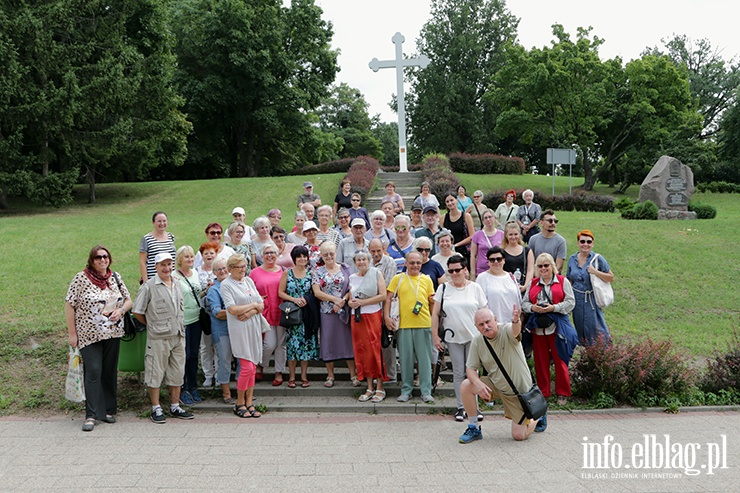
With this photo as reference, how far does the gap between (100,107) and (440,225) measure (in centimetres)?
1868

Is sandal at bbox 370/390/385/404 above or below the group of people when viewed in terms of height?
below

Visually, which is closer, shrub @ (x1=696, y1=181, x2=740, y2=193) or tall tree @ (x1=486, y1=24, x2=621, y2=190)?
tall tree @ (x1=486, y1=24, x2=621, y2=190)

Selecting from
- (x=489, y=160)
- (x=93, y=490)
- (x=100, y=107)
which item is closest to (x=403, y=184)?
(x=489, y=160)

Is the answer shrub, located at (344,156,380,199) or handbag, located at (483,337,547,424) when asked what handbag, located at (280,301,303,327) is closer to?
handbag, located at (483,337,547,424)

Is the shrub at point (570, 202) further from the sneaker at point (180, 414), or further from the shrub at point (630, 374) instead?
the sneaker at point (180, 414)

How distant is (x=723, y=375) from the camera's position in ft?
25.1

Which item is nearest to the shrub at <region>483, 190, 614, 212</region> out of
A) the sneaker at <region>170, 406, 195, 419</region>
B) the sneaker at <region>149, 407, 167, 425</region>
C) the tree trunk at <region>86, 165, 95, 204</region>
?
the sneaker at <region>170, 406, 195, 419</region>

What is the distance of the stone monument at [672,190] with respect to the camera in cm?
1890

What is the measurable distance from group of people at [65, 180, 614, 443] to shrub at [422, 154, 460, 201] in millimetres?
11695

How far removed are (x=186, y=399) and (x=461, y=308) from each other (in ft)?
11.8

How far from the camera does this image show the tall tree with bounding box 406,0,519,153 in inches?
1998

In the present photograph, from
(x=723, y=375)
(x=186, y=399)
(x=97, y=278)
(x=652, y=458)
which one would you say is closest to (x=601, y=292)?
(x=723, y=375)

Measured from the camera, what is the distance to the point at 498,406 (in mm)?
7176

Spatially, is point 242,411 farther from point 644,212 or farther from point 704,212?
point 704,212
